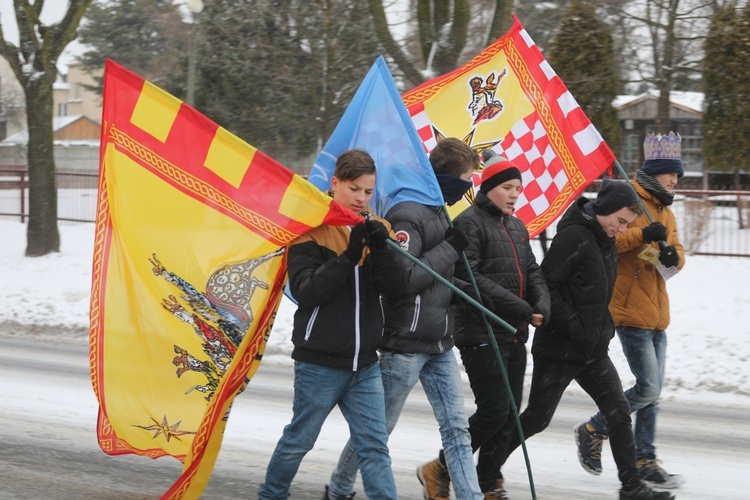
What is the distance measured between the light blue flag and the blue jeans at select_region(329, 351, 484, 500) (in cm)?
74

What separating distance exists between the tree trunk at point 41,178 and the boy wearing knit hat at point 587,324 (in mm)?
11451

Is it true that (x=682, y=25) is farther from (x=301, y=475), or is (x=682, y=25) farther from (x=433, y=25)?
(x=301, y=475)

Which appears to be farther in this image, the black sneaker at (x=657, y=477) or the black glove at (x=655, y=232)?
Result: the black sneaker at (x=657, y=477)

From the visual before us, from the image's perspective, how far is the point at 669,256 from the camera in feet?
16.9

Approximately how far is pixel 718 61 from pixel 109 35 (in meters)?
25.4

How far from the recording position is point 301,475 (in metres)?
5.34

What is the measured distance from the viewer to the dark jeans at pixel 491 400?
466 cm

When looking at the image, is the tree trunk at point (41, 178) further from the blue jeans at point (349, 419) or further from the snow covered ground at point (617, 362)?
the blue jeans at point (349, 419)

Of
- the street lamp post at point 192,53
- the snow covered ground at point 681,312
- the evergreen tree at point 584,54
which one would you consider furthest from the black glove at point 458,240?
the evergreen tree at point 584,54

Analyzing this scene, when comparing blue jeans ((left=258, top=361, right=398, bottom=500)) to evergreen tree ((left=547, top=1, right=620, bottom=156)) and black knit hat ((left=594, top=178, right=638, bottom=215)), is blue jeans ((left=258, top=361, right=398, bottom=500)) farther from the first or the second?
evergreen tree ((left=547, top=1, right=620, bottom=156))

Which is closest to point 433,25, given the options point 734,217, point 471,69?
point 734,217

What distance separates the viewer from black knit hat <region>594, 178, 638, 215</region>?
15.7ft

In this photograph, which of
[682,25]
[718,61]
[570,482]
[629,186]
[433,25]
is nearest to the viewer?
[629,186]

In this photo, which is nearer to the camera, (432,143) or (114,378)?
(114,378)
